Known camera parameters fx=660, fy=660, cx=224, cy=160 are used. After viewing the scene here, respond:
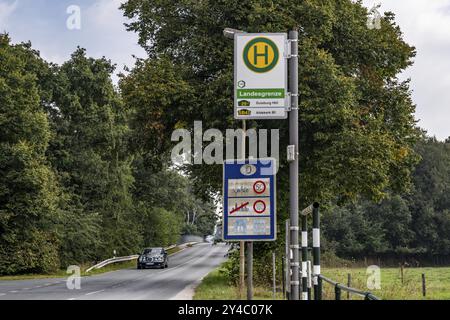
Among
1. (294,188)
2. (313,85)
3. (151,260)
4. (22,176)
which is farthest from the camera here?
(151,260)

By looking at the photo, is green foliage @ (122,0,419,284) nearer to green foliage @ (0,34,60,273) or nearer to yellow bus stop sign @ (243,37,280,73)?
yellow bus stop sign @ (243,37,280,73)

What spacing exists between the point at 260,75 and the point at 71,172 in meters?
45.1

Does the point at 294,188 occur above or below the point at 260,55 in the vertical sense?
below

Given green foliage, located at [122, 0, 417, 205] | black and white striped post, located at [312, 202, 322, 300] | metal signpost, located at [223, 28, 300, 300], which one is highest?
green foliage, located at [122, 0, 417, 205]

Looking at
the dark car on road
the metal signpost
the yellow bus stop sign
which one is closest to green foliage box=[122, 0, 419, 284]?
the metal signpost

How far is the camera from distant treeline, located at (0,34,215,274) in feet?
134

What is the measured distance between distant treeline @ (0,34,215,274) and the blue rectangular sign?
16.0 m

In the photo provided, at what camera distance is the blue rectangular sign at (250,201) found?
11.8 meters

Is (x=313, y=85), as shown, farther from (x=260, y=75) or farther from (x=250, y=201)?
(x=260, y=75)

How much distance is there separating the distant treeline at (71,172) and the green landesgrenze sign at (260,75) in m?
17.0

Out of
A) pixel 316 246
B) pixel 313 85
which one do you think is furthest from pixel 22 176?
pixel 316 246

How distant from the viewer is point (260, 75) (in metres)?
11.1

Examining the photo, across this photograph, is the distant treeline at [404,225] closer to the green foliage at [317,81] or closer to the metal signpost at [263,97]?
the green foliage at [317,81]

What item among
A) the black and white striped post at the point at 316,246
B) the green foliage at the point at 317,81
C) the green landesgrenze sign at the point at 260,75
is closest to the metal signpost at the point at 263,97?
the green landesgrenze sign at the point at 260,75
